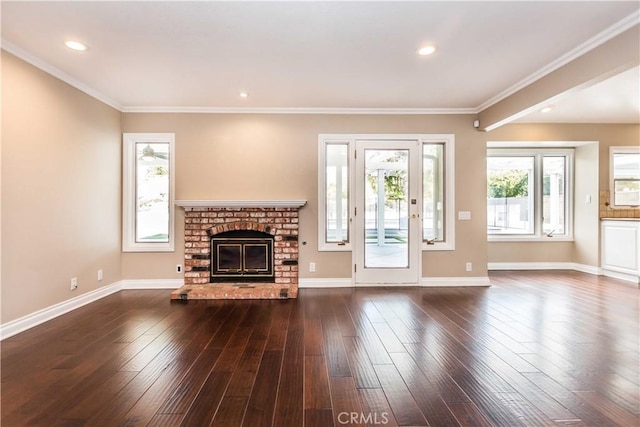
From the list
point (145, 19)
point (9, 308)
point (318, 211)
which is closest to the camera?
point (145, 19)

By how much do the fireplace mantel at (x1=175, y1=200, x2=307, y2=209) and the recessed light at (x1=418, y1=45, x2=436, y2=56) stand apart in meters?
2.37

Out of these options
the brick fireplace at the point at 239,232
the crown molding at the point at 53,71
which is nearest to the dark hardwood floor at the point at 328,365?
the brick fireplace at the point at 239,232

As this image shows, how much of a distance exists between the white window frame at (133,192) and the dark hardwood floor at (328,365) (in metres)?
1.07

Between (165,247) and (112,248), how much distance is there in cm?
67

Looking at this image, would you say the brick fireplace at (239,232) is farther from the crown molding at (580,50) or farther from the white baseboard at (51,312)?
the crown molding at (580,50)

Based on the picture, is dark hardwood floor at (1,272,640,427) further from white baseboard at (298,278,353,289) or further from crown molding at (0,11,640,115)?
crown molding at (0,11,640,115)

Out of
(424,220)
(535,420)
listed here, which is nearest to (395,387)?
(535,420)

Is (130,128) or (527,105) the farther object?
(130,128)

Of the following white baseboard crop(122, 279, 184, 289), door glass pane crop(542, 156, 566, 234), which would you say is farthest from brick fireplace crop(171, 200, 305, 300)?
door glass pane crop(542, 156, 566, 234)

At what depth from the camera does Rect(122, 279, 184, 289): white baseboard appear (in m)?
4.57

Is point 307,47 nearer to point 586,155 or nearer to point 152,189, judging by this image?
point 152,189

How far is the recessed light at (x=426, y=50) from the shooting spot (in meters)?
2.87

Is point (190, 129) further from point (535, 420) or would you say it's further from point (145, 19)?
point (535, 420)

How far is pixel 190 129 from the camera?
465 cm
